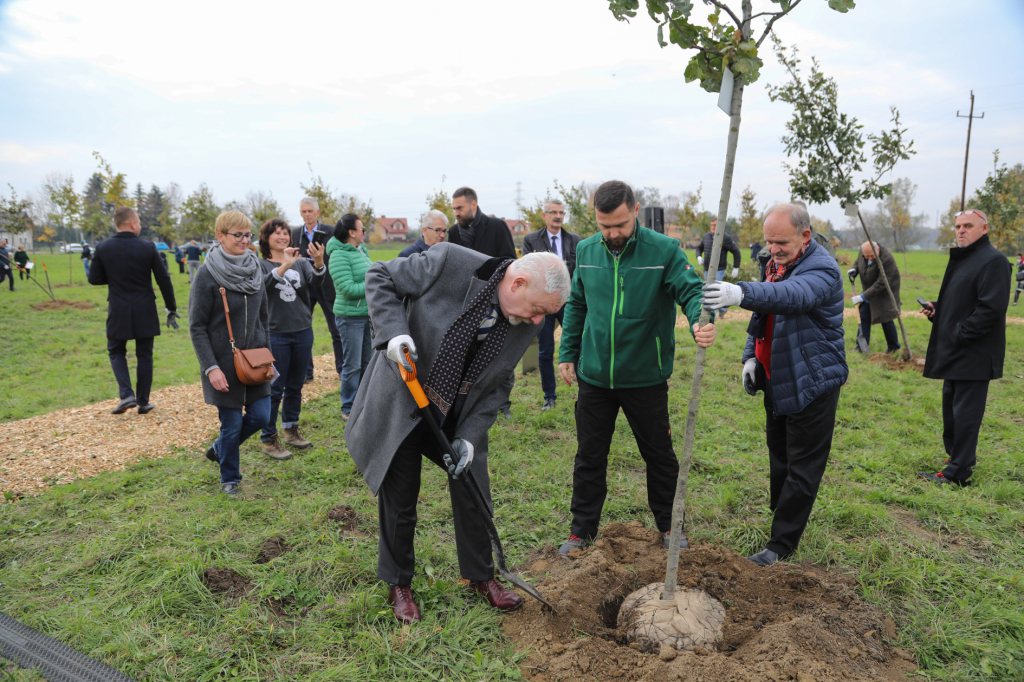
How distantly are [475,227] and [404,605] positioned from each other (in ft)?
12.8

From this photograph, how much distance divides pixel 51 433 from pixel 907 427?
8378 millimetres

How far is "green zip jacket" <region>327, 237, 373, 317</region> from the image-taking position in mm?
5531

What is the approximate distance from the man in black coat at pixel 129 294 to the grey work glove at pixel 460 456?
4597 mm

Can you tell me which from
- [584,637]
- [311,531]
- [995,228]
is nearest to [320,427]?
[311,531]

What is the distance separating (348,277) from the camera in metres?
5.55

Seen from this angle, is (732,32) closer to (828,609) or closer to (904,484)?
(828,609)

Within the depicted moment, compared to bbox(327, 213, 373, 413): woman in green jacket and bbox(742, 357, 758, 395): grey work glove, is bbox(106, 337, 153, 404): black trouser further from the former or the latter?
bbox(742, 357, 758, 395): grey work glove

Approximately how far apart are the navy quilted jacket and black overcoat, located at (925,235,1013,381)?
198cm

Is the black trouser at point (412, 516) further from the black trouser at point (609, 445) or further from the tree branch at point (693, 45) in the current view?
the tree branch at point (693, 45)

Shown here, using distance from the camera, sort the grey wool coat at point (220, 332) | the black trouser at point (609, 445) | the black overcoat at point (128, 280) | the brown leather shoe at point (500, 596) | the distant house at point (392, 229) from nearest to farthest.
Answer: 1. the brown leather shoe at point (500, 596)
2. the black trouser at point (609, 445)
3. the grey wool coat at point (220, 332)
4. the black overcoat at point (128, 280)
5. the distant house at point (392, 229)

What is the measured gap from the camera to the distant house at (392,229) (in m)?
74.0

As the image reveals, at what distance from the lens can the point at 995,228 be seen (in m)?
18.1

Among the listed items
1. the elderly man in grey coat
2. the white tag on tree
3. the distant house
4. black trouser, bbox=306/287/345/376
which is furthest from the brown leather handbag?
the distant house

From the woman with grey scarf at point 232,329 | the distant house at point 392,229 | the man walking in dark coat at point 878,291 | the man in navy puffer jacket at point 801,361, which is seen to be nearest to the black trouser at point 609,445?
the man in navy puffer jacket at point 801,361
